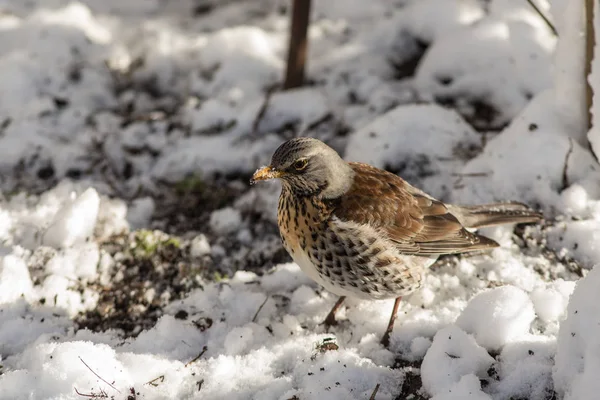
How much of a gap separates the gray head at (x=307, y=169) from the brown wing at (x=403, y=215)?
0.39ft

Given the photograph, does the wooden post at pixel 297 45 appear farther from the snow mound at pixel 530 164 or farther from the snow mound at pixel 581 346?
the snow mound at pixel 581 346

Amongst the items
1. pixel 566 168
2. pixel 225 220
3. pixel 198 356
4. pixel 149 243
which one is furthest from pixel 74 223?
pixel 566 168

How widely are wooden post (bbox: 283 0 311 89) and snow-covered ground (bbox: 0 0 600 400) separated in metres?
0.24

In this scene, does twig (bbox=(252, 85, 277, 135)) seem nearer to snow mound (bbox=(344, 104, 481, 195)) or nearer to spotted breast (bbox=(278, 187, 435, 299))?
snow mound (bbox=(344, 104, 481, 195))

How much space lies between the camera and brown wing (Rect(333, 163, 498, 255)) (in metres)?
3.74

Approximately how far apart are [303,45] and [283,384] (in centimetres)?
345

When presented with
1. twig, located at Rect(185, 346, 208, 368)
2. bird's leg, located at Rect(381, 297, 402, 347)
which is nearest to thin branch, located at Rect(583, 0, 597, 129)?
bird's leg, located at Rect(381, 297, 402, 347)

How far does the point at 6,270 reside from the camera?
3980 mm

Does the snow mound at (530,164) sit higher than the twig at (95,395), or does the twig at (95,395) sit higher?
the snow mound at (530,164)

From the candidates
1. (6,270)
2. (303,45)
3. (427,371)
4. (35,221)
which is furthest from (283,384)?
(303,45)

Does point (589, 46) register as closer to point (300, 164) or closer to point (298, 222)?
point (300, 164)

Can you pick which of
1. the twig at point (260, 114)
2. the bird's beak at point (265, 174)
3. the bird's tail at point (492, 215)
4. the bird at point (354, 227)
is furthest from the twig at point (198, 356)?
the twig at point (260, 114)

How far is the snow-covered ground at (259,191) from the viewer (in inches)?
130

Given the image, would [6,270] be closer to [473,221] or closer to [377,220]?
[377,220]
